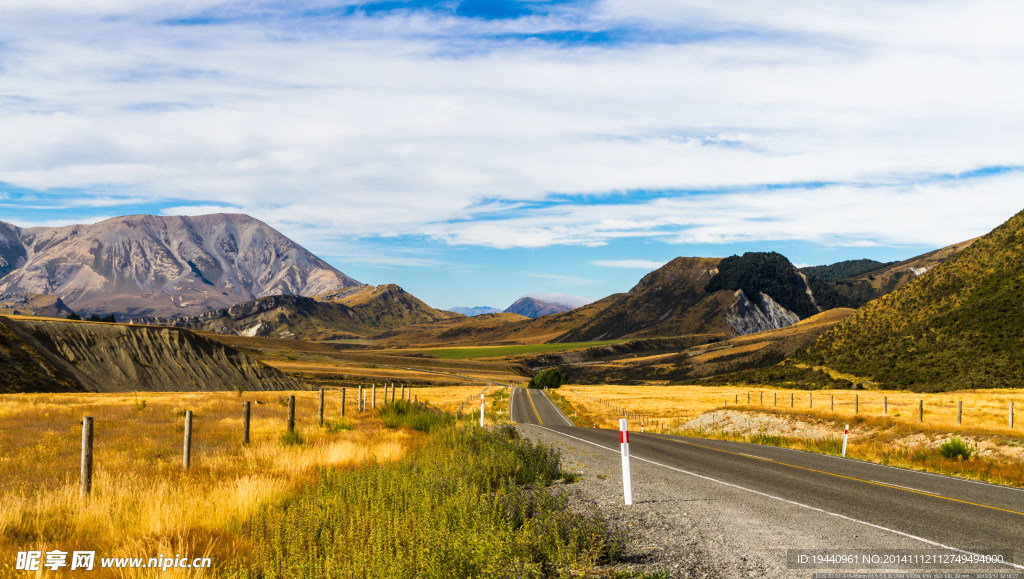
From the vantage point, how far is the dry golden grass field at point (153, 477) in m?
7.42

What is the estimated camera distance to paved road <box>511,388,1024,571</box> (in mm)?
7945

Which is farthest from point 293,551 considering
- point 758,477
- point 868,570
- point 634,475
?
point 758,477

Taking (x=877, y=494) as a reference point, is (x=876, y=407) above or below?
below

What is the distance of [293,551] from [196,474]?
20.7ft

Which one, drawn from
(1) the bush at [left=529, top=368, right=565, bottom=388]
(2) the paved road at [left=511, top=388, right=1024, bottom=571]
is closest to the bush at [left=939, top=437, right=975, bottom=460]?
(2) the paved road at [left=511, top=388, right=1024, bottom=571]

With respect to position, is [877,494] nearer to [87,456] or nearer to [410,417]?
[87,456]

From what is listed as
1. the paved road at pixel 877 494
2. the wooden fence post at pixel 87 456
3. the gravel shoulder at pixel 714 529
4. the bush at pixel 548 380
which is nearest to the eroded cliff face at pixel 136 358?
the bush at pixel 548 380

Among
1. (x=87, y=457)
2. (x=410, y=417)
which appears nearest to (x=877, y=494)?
(x=87, y=457)

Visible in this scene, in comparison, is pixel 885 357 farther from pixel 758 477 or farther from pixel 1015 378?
pixel 758 477

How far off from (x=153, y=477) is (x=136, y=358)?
215 feet

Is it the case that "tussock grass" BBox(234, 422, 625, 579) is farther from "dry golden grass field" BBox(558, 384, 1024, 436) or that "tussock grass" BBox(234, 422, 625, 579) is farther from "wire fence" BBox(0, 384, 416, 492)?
"dry golden grass field" BBox(558, 384, 1024, 436)

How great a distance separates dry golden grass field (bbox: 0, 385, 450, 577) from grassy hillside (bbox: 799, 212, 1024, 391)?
197 ft

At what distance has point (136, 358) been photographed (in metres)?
66.2

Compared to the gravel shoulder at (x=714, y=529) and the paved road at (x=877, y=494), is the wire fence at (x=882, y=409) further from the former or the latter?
the gravel shoulder at (x=714, y=529)
